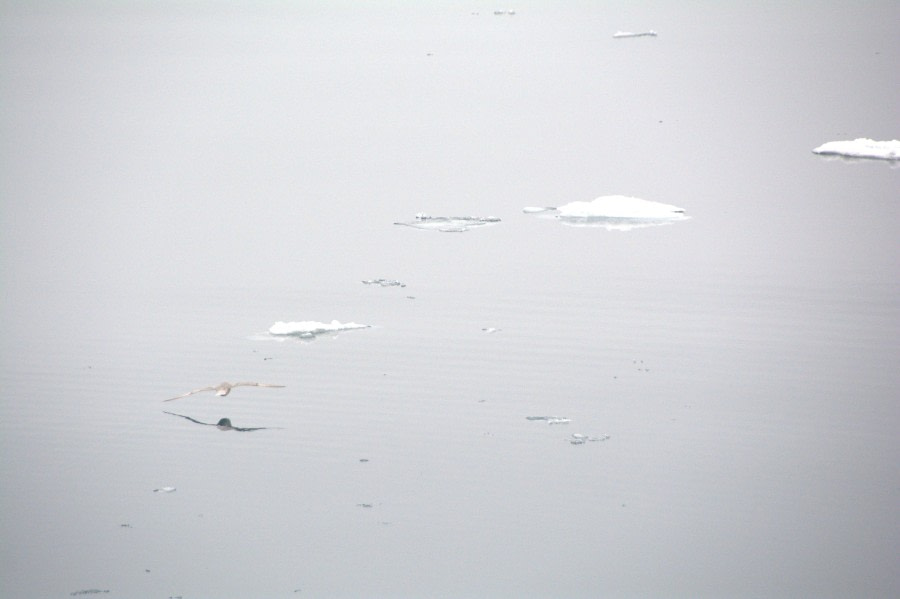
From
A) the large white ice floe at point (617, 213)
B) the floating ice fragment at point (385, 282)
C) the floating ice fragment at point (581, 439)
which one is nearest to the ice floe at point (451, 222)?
the large white ice floe at point (617, 213)

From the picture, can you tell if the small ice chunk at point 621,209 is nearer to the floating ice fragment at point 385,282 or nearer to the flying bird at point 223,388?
the floating ice fragment at point 385,282

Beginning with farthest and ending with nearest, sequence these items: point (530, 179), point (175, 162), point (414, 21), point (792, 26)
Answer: point (414, 21) < point (792, 26) < point (175, 162) < point (530, 179)

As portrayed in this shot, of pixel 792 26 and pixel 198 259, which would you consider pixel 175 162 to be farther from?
pixel 792 26

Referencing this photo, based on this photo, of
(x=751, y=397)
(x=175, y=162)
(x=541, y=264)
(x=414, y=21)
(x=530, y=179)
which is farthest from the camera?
(x=414, y=21)

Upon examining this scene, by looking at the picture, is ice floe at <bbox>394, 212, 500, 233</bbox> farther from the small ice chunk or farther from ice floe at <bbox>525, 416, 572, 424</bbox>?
ice floe at <bbox>525, 416, 572, 424</bbox>

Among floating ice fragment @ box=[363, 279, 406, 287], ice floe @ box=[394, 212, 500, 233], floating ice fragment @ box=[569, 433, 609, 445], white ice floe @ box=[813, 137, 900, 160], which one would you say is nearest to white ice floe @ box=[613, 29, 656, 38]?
white ice floe @ box=[813, 137, 900, 160]

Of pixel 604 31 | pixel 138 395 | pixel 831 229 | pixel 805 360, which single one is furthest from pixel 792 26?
pixel 138 395
